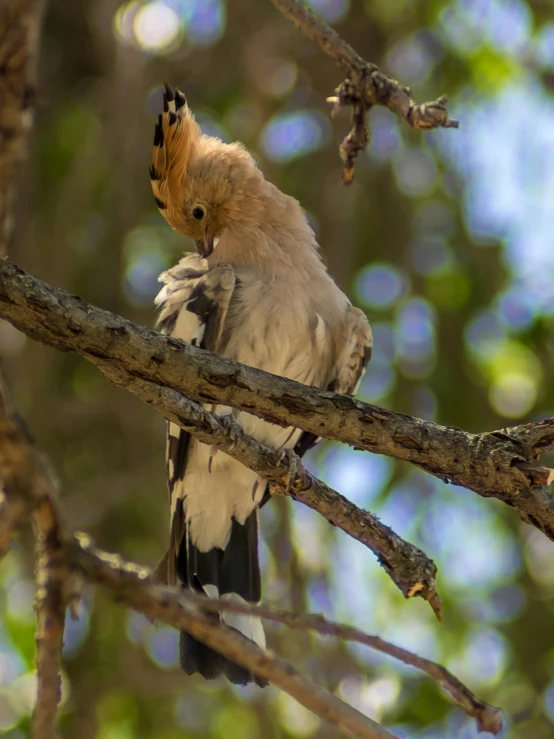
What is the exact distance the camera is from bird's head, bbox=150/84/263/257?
356 cm

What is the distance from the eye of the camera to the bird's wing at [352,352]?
3.27 m

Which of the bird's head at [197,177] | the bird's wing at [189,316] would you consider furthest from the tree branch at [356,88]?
the bird's head at [197,177]

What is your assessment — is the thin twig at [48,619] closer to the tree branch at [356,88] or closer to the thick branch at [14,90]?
the tree branch at [356,88]

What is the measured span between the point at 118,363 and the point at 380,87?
952 mm

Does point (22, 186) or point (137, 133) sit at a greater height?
point (137, 133)

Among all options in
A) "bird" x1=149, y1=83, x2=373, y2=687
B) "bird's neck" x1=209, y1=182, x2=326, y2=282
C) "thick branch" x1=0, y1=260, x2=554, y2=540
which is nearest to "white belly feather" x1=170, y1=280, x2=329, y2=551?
"bird" x1=149, y1=83, x2=373, y2=687

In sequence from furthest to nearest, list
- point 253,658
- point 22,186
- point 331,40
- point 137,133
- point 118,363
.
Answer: point 137,133 < point 22,186 < point 331,40 < point 118,363 < point 253,658

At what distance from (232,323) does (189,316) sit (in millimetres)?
137

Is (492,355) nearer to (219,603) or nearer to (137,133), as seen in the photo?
(137,133)

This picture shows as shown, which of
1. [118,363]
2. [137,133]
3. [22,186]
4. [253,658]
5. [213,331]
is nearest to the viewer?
[253,658]

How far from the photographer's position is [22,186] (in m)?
4.24

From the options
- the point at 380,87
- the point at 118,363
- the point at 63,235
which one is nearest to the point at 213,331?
the point at 380,87

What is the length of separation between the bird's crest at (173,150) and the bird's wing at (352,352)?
0.84 meters

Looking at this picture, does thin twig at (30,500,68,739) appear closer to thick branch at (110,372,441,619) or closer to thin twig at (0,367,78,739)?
thin twig at (0,367,78,739)
